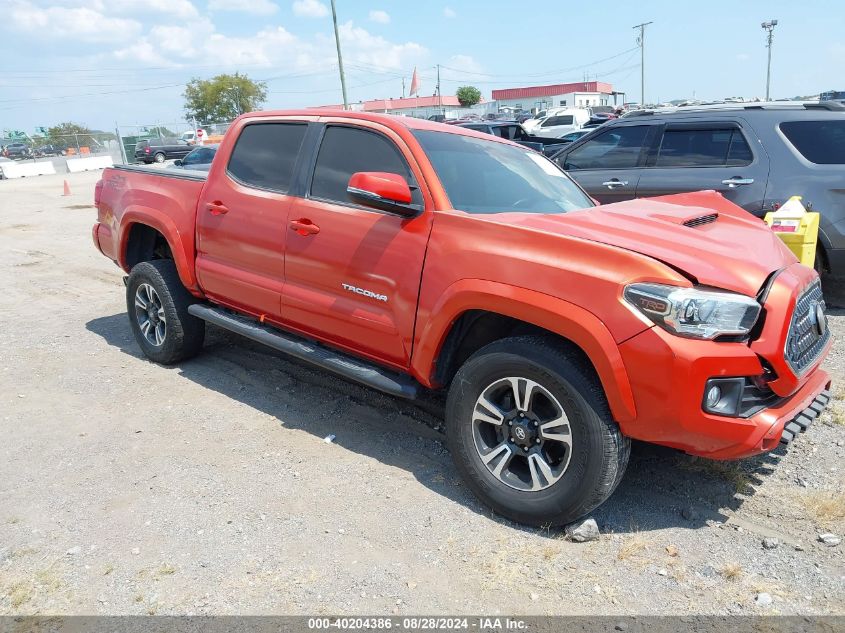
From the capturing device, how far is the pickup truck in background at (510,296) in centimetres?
271

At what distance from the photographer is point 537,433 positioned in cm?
310

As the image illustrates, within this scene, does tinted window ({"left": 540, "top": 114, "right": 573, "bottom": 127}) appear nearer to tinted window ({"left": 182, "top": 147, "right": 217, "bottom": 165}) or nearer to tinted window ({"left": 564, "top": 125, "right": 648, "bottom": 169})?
tinted window ({"left": 182, "top": 147, "right": 217, "bottom": 165})

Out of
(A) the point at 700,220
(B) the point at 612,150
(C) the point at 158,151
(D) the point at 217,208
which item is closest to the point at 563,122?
(C) the point at 158,151

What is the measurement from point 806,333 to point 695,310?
2.67ft

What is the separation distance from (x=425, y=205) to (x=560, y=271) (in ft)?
3.00

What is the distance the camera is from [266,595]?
8.88 feet

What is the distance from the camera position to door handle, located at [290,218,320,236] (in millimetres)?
3939

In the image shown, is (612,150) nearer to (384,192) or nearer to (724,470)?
→ (724,470)

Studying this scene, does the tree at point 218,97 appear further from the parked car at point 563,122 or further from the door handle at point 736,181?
the door handle at point 736,181

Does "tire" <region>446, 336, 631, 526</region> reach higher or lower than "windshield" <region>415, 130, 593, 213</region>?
lower

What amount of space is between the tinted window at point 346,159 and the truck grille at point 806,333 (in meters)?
2.08

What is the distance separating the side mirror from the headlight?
1.28 m

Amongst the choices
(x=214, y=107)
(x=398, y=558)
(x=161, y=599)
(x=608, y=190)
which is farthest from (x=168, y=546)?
(x=214, y=107)

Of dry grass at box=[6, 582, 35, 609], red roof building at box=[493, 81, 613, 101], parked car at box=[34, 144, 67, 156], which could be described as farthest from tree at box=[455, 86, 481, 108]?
dry grass at box=[6, 582, 35, 609]
